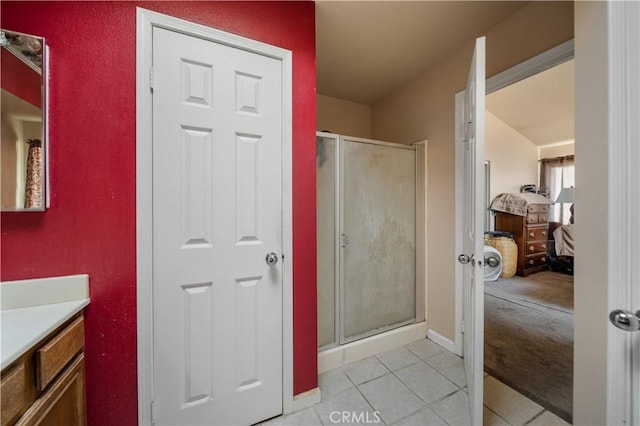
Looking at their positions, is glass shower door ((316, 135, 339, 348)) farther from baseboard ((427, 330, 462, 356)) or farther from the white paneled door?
baseboard ((427, 330, 462, 356))

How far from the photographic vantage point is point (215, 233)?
1.20 metres

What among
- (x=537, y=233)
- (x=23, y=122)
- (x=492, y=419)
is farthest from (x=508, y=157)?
(x=23, y=122)

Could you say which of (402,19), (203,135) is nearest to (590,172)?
(402,19)

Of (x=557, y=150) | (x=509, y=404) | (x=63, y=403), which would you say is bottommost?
(x=509, y=404)

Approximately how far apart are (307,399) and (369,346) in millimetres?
689

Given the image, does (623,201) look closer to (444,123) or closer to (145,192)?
(444,123)

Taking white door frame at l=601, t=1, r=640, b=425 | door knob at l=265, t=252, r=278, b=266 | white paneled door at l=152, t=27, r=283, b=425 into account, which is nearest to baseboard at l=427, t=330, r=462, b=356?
white door frame at l=601, t=1, r=640, b=425

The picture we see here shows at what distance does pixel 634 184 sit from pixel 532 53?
4.24 feet

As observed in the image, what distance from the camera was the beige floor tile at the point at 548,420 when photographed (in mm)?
1290

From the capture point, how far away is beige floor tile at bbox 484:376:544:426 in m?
1.34

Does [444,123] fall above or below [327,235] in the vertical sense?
above

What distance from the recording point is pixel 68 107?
3.21 ft

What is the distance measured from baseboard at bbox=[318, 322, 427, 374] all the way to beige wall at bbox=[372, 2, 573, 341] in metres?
0.18

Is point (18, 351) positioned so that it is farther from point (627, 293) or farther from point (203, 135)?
point (627, 293)
